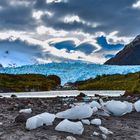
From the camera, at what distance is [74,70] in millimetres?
50844

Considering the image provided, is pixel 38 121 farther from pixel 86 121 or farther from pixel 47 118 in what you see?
pixel 86 121

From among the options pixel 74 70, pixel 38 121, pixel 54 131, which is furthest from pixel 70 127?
pixel 74 70

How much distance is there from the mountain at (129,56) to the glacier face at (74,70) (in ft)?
176

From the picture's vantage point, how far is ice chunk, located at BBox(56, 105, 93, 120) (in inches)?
265

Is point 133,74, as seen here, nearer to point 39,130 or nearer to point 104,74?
point 104,74

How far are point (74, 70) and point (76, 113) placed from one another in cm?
4409

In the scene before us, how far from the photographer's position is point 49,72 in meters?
55.2

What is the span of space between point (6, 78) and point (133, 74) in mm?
13966

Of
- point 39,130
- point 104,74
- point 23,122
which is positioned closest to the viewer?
point 39,130

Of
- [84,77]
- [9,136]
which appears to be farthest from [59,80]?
[9,136]

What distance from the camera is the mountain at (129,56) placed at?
110 m

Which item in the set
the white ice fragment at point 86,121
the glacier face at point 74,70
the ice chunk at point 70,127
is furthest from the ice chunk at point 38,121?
the glacier face at point 74,70

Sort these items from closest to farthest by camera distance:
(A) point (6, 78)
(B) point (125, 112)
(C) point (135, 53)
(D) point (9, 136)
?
(D) point (9, 136), (B) point (125, 112), (A) point (6, 78), (C) point (135, 53)

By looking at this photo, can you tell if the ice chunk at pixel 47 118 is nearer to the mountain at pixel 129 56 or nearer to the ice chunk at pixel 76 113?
the ice chunk at pixel 76 113
